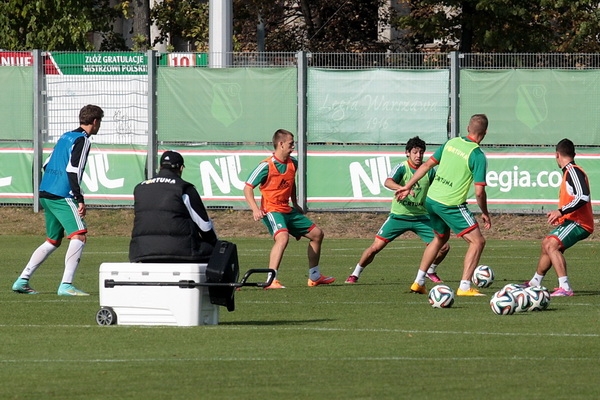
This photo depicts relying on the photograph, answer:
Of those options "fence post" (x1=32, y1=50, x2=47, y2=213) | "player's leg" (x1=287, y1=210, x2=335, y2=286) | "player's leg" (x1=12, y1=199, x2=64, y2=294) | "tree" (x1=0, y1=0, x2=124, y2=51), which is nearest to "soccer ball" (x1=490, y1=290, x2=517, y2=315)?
"player's leg" (x1=287, y1=210, x2=335, y2=286)

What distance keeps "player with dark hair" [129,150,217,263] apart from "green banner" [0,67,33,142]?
56.6ft

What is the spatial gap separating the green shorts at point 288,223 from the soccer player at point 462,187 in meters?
1.80

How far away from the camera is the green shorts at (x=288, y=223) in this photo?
17219mm

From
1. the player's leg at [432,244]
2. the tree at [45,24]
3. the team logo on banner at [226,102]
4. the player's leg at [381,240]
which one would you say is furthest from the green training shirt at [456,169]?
the tree at [45,24]

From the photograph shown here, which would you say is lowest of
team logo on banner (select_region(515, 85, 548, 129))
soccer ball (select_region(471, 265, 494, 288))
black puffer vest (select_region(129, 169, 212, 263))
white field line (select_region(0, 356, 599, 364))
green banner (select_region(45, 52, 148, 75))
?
soccer ball (select_region(471, 265, 494, 288))

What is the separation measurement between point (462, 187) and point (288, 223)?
8.21ft

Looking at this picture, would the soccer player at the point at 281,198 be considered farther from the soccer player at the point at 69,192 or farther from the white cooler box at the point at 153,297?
the white cooler box at the point at 153,297

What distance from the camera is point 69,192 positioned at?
52.0 feet

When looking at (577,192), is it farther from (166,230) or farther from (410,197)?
(166,230)

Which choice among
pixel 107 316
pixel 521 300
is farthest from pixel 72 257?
pixel 521 300

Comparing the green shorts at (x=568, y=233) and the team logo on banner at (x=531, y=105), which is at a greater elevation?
the team logo on banner at (x=531, y=105)

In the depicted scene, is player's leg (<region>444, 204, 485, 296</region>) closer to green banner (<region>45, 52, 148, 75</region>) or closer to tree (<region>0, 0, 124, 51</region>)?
green banner (<region>45, 52, 148, 75</region>)

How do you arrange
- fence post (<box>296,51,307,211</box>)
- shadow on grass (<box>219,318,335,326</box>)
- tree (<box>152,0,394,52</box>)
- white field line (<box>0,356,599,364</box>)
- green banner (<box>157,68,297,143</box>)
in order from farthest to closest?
1. tree (<box>152,0,394,52</box>)
2. green banner (<box>157,68,297,143</box>)
3. fence post (<box>296,51,307,211</box>)
4. shadow on grass (<box>219,318,335,326</box>)
5. white field line (<box>0,356,599,364</box>)

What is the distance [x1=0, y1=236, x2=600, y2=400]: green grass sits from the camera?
30.3ft
